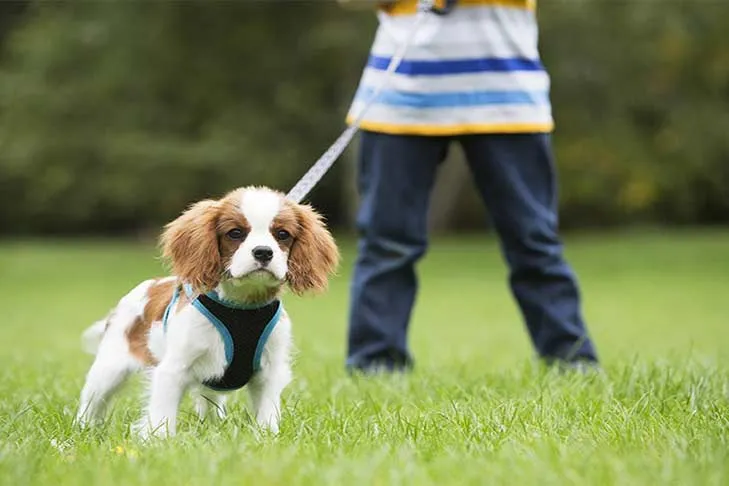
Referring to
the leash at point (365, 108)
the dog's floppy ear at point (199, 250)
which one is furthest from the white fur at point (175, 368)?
the leash at point (365, 108)

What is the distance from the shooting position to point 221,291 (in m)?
3.68

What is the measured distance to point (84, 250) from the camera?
22219 millimetres

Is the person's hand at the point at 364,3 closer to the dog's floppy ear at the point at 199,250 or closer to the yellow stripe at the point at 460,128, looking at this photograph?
the yellow stripe at the point at 460,128

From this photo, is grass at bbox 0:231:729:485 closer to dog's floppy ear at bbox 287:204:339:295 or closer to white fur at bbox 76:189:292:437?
white fur at bbox 76:189:292:437

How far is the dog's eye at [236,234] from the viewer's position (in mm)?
3568

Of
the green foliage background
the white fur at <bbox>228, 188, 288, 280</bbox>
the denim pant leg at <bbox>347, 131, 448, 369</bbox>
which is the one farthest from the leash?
the green foliage background

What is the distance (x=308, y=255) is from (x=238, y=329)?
34 cm

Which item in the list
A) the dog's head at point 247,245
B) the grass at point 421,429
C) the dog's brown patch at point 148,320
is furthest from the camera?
the dog's brown patch at point 148,320

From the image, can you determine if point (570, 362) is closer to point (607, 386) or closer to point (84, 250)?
point (607, 386)

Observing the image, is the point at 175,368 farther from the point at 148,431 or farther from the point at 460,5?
the point at 460,5

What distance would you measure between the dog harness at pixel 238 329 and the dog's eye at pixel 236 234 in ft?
0.71

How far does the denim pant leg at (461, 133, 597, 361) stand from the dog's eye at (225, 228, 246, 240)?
197cm

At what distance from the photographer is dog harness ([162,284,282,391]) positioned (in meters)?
3.65

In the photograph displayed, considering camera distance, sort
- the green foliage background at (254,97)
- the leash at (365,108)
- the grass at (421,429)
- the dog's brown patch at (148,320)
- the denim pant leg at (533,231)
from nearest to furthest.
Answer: the grass at (421,429) → the dog's brown patch at (148,320) → the leash at (365,108) → the denim pant leg at (533,231) → the green foliage background at (254,97)
